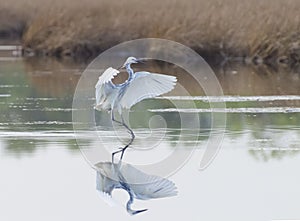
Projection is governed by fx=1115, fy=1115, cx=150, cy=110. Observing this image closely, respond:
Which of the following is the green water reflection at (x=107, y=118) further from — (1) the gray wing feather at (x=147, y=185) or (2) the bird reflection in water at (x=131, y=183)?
(1) the gray wing feather at (x=147, y=185)

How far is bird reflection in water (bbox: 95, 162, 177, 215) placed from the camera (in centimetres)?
934

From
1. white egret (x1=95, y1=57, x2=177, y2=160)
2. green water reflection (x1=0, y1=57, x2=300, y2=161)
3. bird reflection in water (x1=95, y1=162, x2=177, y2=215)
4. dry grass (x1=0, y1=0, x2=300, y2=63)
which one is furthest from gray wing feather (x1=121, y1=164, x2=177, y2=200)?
dry grass (x1=0, y1=0, x2=300, y2=63)

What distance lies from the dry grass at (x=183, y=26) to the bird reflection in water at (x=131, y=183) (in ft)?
37.4

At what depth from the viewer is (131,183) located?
9.84m

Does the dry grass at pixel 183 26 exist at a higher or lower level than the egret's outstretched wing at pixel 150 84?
higher

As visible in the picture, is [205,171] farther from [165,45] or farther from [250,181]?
[165,45]

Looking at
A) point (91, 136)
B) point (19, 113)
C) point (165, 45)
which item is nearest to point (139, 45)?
point (165, 45)

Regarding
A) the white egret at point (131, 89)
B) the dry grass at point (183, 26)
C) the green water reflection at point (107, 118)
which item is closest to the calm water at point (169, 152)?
the green water reflection at point (107, 118)

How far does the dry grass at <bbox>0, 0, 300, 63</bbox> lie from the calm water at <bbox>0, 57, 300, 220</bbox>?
3.60m

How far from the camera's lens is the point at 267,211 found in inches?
337

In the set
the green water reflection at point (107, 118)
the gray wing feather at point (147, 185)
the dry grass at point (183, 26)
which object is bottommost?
the gray wing feather at point (147, 185)

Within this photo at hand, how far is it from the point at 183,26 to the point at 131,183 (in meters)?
13.9

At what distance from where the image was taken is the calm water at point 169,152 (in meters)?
8.76

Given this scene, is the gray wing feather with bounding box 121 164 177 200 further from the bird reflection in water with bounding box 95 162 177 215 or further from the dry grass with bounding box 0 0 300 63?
the dry grass with bounding box 0 0 300 63
